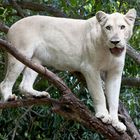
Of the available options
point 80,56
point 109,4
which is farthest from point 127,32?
point 109,4

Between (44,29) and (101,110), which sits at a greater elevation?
(44,29)


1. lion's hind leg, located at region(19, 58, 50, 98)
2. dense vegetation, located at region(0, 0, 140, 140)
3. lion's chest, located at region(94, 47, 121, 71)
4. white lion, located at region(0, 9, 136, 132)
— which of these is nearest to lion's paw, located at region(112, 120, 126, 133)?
white lion, located at region(0, 9, 136, 132)

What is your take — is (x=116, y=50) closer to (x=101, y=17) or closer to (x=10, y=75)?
(x=101, y=17)

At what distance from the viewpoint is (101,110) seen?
12.4 feet

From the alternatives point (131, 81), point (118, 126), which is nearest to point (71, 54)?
point (118, 126)

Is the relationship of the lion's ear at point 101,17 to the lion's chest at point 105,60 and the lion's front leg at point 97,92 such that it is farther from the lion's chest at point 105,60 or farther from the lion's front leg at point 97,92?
the lion's front leg at point 97,92

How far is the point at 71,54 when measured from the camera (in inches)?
150

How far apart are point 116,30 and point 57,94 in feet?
8.94

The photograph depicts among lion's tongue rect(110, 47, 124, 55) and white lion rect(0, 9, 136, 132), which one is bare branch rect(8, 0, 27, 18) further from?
lion's tongue rect(110, 47, 124, 55)

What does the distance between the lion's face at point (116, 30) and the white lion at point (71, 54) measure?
11 cm

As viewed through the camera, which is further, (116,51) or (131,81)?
(131,81)

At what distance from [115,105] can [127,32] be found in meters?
0.64

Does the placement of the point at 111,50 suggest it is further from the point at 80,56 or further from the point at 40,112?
the point at 40,112

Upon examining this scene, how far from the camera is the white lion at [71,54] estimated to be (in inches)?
147
